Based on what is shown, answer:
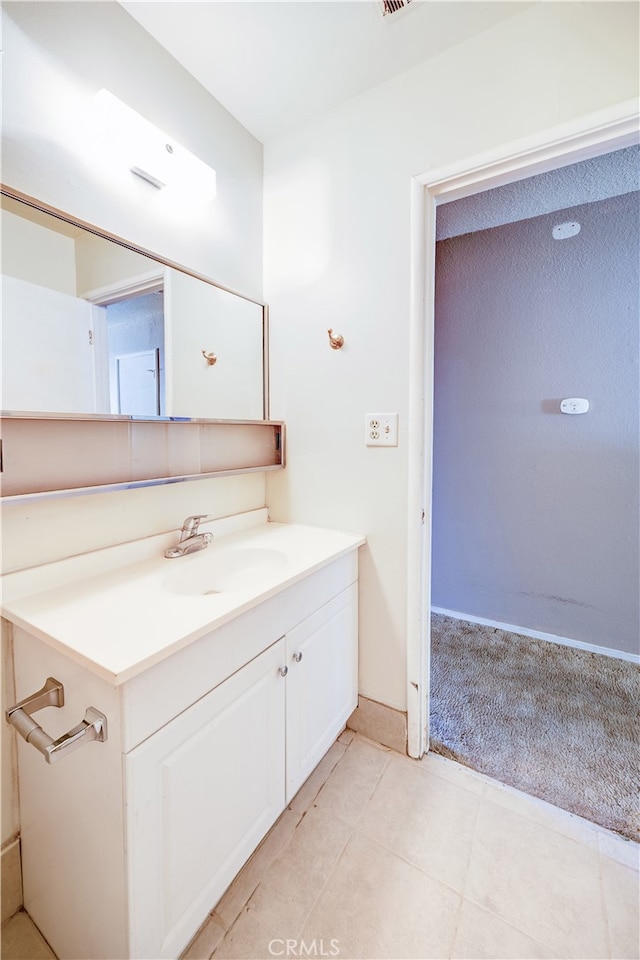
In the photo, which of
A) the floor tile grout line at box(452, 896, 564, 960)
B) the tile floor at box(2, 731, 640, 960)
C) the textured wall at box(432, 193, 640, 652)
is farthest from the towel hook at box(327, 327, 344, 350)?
the floor tile grout line at box(452, 896, 564, 960)

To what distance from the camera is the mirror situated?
0.92 metres

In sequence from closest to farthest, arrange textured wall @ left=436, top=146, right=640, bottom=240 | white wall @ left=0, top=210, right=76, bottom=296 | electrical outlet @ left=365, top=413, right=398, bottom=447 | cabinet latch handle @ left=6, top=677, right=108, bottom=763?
cabinet latch handle @ left=6, top=677, right=108, bottom=763 → white wall @ left=0, top=210, right=76, bottom=296 → electrical outlet @ left=365, top=413, right=398, bottom=447 → textured wall @ left=436, top=146, right=640, bottom=240

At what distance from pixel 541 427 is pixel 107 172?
7.23ft

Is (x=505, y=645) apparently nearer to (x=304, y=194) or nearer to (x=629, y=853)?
(x=629, y=853)

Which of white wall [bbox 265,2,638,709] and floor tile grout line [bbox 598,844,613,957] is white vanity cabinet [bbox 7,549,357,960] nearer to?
white wall [bbox 265,2,638,709]

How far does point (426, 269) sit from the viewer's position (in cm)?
131

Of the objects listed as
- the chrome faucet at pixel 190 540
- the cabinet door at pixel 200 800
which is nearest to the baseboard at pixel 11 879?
the cabinet door at pixel 200 800

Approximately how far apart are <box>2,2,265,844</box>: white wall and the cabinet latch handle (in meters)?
0.22

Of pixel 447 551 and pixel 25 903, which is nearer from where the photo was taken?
pixel 25 903

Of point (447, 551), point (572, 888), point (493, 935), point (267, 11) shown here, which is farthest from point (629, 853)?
point (267, 11)

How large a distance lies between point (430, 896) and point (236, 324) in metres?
1.85

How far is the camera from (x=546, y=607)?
2238 millimetres

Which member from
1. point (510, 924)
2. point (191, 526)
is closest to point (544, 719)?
point (510, 924)

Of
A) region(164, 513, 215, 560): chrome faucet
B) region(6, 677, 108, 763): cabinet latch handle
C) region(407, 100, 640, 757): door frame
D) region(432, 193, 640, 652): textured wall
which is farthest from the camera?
region(432, 193, 640, 652): textured wall
